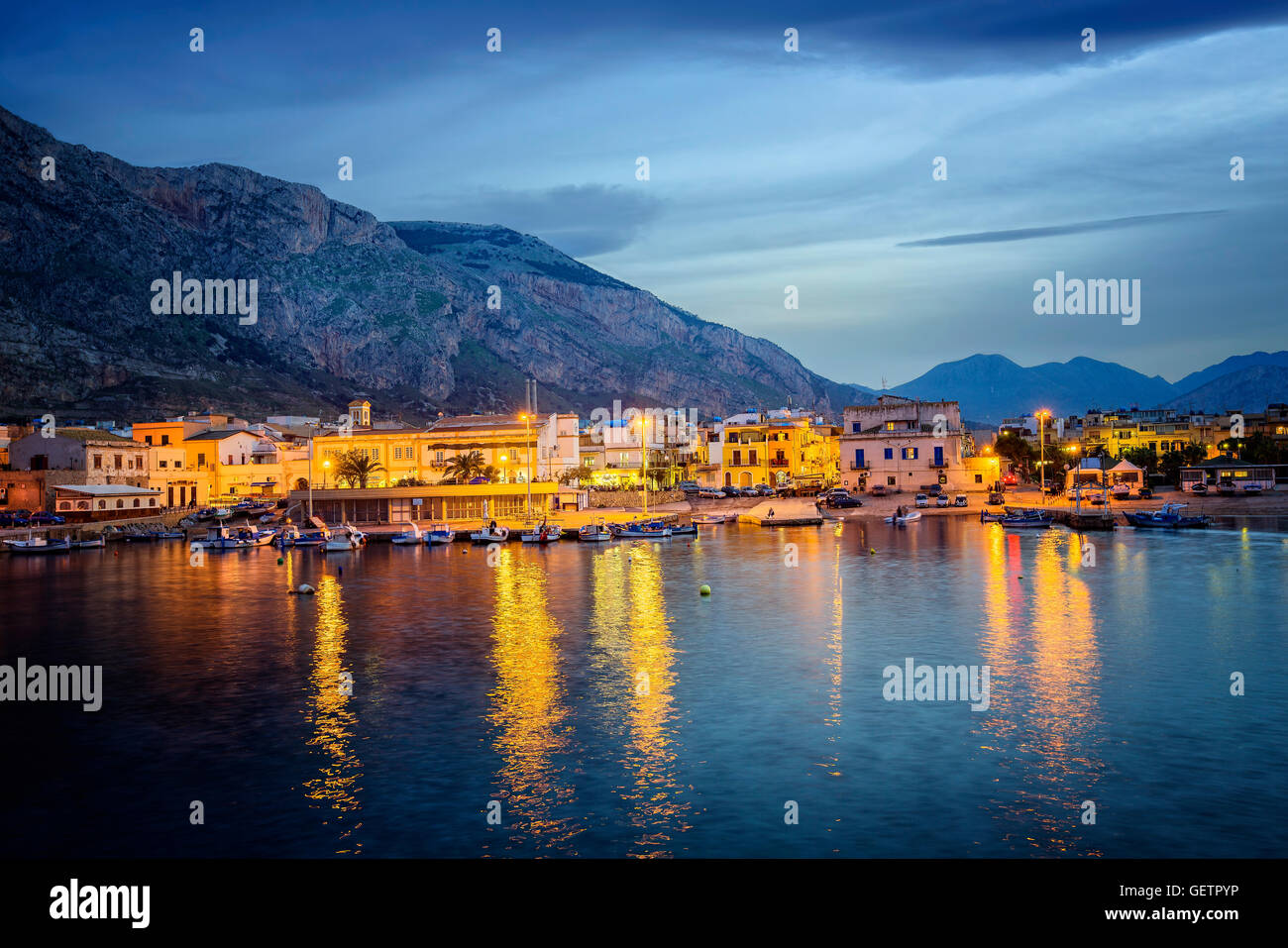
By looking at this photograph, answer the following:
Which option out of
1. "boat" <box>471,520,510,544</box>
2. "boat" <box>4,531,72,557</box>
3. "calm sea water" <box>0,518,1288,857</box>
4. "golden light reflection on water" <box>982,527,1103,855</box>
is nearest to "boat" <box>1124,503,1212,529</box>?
"calm sea water" <box>0,518,1288,857</box>

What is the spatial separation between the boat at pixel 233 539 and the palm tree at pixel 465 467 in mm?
20814

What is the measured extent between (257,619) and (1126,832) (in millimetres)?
40457

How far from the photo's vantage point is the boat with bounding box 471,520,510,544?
283 ft

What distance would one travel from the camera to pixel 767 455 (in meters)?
133

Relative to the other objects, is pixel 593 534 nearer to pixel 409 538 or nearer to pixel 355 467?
pixel 409 538

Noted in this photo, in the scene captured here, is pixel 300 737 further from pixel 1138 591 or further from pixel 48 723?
pixel 1138 591

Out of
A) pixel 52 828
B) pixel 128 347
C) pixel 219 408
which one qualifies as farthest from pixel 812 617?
pixel 128 347

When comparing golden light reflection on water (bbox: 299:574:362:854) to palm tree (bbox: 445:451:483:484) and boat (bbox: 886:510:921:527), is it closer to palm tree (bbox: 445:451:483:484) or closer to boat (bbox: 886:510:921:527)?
palm tree (bbox: 445:451:483:484)

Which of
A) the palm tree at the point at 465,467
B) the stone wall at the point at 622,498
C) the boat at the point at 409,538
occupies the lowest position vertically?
the boat at the point at 409,538

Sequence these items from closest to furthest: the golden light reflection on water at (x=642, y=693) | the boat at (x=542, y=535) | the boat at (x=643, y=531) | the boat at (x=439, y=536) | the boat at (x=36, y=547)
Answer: the golden light reflection on water at (x=642, y=693) → the boat at (x=36, y=547) → the boat at (x=542, y=535) → the boat at (x=439, y=536) → the boat at (x=643, y=531)

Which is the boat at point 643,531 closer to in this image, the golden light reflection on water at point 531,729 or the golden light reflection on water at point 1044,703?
the golden light reflection on water at point 1044,703

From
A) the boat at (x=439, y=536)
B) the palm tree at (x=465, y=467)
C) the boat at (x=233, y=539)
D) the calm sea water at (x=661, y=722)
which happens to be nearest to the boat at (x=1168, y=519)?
the calm sea water at (x=661, y=722)

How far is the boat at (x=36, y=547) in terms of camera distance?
271 feet

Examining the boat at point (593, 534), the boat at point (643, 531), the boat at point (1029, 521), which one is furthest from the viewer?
the boat at point (643, 531)
